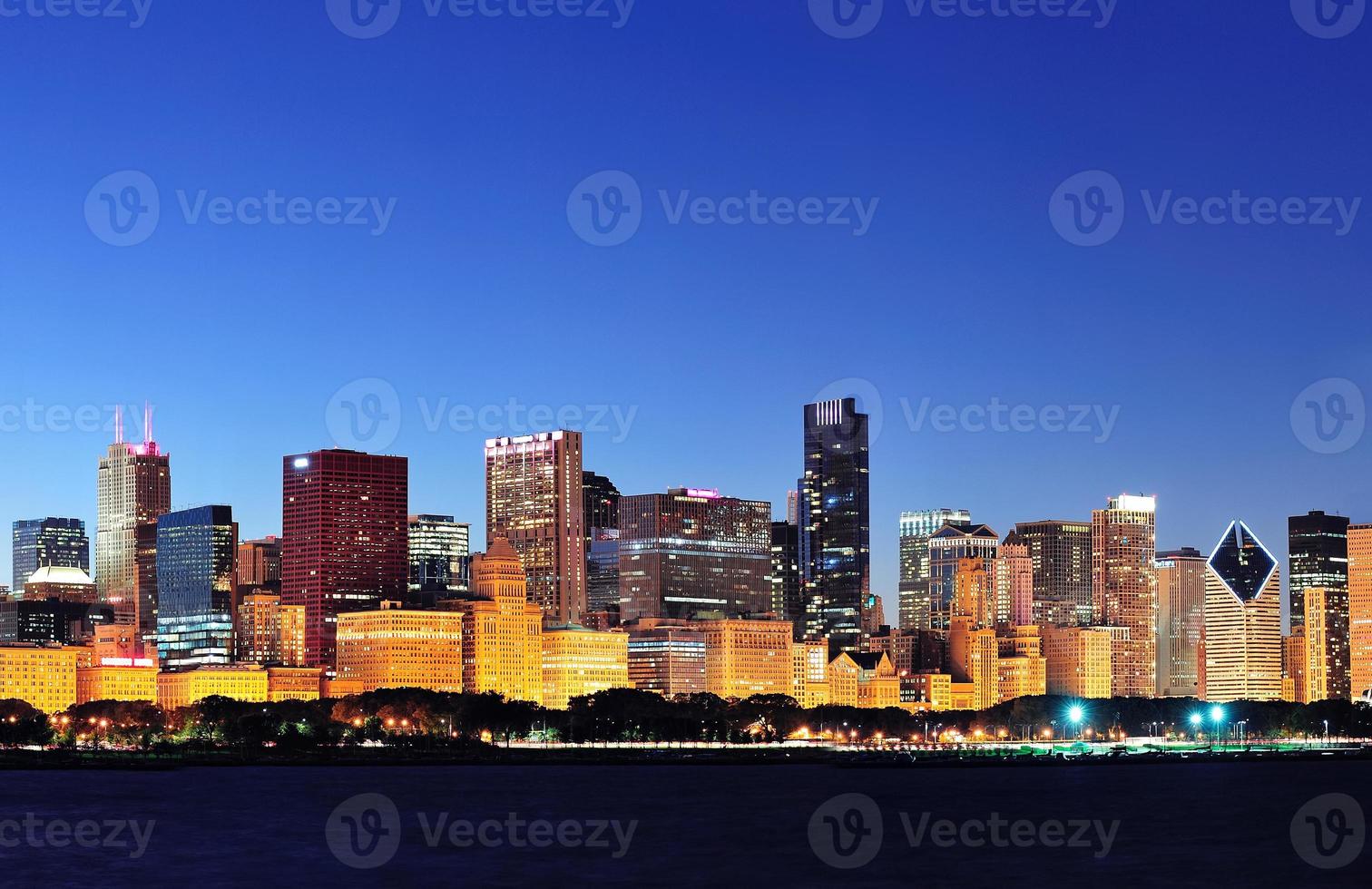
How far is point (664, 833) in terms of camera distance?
114750 millimetres

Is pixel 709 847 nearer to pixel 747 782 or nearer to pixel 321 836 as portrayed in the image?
pixel 321 836

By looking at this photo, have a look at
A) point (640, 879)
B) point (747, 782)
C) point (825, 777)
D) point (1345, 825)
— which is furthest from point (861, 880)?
point (825, 777)

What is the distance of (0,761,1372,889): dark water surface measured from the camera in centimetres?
9319

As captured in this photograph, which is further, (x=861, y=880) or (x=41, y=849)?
(x=41, y=849)

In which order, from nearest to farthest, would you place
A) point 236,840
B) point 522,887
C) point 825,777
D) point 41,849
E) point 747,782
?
point 522,887 → point 41,849 → point 236,840 → point 747,782 → point 825,777

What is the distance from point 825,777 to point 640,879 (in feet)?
319

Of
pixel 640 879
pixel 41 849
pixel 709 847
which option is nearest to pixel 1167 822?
pixel 709 847

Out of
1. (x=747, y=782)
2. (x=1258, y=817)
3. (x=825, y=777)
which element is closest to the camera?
(x=1258, y=817)

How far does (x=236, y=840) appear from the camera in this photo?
109250mm

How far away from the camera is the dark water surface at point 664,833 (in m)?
93.2

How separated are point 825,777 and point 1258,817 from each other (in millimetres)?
60912

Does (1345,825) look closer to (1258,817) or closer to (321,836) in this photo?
(1258,817)

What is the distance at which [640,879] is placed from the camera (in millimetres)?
91125

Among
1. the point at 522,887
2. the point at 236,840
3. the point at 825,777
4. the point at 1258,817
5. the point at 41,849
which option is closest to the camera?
the point at 522,887
